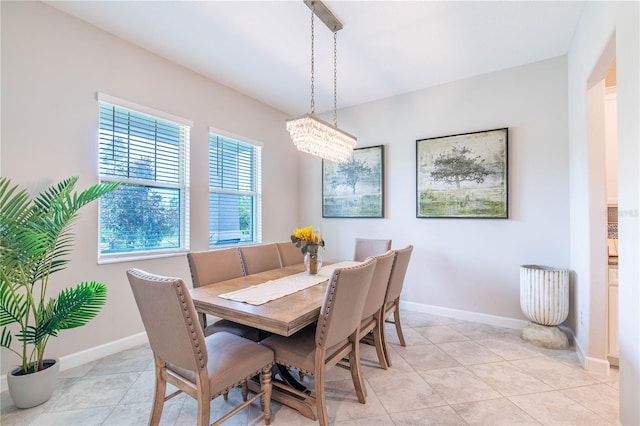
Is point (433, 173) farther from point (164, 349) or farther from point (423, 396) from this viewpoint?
point (164, 349)

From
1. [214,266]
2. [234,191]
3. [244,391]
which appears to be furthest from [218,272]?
[234,191]

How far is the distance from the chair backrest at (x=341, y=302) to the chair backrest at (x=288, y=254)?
57.9 inches

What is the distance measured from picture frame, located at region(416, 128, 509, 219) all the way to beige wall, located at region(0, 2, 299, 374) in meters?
2.84

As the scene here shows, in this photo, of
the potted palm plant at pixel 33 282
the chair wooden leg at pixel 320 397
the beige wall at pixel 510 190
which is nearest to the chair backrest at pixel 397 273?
the chair wooden leg at pixel 320 397

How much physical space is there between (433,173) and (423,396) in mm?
2535

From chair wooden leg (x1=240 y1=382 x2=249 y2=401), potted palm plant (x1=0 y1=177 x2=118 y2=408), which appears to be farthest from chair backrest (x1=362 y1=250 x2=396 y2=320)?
potted palm plant (x1=0 y1=177 x2=118 y2=408)

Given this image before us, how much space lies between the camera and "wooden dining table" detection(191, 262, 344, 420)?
4.90ft

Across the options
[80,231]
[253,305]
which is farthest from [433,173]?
[80,231]

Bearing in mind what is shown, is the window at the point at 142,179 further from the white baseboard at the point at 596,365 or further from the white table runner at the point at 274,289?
the white baseboard at the point at 596,365

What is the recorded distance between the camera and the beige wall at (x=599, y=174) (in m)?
1.38

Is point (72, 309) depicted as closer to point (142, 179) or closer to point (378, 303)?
point (142, 179)

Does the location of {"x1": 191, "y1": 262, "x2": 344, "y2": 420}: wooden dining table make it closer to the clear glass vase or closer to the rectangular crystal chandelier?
the clear glass vase

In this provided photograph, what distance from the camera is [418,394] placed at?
202 cm

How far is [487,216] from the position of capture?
3299 millimetres
